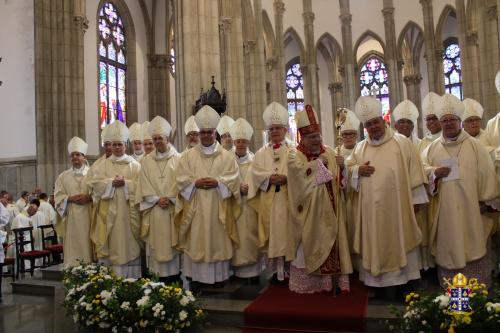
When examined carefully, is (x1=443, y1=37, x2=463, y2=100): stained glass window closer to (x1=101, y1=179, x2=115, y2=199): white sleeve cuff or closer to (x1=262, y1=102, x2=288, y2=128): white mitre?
(x1=262, y1=102, x2=288, y2=128): white mitre

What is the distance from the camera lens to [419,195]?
5.45 m

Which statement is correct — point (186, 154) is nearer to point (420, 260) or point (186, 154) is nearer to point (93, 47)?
point (420, 260)

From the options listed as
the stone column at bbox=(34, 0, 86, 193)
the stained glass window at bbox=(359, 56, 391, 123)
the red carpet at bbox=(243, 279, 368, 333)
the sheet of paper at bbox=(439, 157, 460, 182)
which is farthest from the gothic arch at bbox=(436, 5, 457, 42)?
the red carpet at bbox=(243, 279, 368, 333)

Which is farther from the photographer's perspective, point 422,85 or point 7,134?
point 422,85

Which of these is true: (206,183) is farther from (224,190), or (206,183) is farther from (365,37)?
(365,37)

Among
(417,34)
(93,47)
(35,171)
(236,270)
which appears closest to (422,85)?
(417,34)

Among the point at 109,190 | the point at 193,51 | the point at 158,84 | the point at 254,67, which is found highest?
the point at 254,67

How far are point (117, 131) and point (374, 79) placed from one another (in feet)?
93.9

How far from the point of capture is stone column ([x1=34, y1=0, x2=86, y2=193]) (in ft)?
51.3

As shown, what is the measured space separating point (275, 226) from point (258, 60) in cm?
1681

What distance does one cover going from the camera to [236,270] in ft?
22.5

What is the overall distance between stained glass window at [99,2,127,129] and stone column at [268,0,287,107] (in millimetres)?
7693

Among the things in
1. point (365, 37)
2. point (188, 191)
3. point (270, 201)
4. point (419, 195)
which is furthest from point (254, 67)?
point (419, 195)

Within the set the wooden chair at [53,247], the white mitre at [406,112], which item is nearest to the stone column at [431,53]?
the wooden chair at [53,247]
